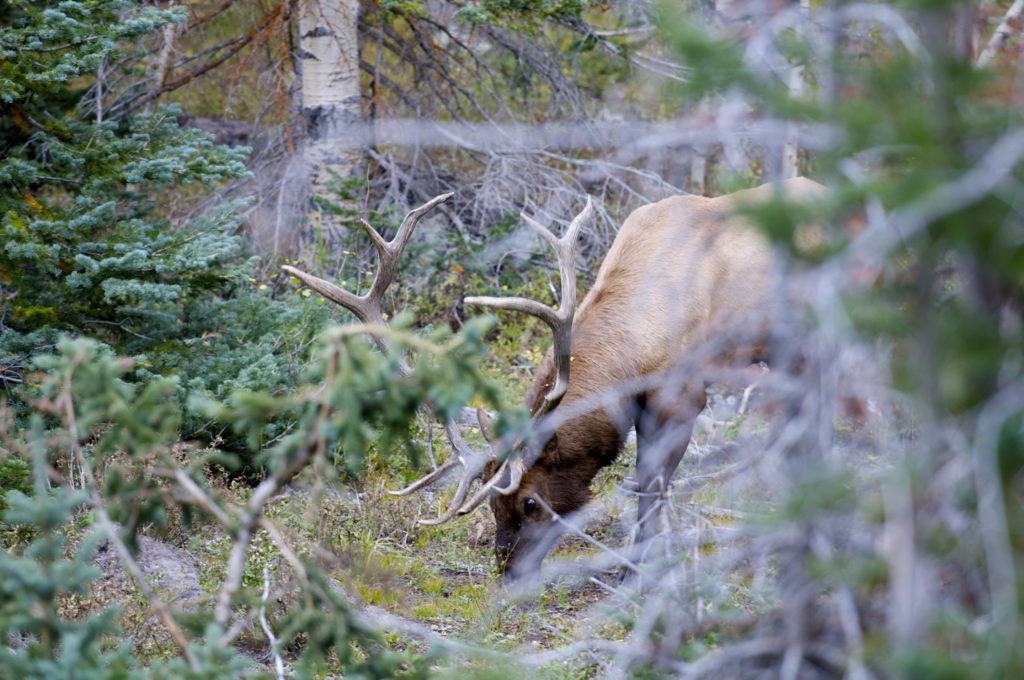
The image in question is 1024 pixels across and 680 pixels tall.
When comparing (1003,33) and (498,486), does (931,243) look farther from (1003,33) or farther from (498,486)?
(498,486)

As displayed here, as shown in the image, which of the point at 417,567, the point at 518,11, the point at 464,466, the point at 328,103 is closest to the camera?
the point at 464,466

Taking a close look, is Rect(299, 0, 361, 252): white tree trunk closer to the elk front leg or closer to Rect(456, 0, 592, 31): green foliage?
Rect(456, 0, 592, 31): green foliage

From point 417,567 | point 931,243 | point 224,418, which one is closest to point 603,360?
point 417,567

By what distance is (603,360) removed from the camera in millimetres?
4609

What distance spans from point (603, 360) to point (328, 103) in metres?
4.21

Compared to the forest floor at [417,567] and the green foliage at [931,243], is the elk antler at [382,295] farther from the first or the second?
the green foliage at [931,243]

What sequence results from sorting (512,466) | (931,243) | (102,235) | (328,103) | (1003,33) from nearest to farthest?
(931,243) < (1003,33) < (512,466) < (102,235) < (328,103)

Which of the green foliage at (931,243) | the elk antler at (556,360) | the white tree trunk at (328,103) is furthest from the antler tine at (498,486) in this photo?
the white tree trunk at (328,103)

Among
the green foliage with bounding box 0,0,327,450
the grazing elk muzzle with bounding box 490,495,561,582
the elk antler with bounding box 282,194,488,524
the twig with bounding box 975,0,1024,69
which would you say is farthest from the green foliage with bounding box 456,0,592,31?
the twig with bounding box 975,0,1024,69

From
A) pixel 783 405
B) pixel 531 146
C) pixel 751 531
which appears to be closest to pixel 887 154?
pixel 783 405

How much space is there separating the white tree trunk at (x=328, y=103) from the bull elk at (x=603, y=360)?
10.5 feet

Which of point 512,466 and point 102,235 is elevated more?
point 102,235

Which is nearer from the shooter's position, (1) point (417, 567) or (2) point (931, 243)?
(2) point (931, 243)

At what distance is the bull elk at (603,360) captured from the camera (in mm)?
4367
